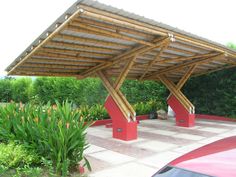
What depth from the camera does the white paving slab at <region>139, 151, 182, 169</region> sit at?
6527 mm

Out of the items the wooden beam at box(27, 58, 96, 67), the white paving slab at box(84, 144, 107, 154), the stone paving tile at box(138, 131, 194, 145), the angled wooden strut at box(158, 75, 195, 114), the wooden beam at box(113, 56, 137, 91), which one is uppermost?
the wooden beam at box(27, 58, 96, 67)

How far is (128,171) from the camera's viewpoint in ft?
19.5

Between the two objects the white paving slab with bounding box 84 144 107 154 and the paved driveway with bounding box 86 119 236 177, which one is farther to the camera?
the white paving slab with bounding box 84 144 107 154

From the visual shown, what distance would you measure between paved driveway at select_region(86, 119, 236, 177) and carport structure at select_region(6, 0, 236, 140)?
2.48 ft

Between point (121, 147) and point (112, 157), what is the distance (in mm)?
1180

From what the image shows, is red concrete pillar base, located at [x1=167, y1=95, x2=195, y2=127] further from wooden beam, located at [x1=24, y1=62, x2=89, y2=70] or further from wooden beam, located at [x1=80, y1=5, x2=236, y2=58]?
wooden beam, located at [x1=24, y1=62, x2=89, y2=70]

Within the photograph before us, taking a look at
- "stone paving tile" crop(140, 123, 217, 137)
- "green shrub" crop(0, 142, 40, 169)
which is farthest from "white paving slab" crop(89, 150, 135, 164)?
"stone paving tile" crop(140, 123, 217, 137)

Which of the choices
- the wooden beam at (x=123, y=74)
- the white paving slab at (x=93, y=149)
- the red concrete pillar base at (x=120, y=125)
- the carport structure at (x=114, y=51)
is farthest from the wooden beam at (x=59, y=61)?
the white paving slab at (x=93, y=149)

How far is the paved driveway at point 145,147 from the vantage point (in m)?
6.17

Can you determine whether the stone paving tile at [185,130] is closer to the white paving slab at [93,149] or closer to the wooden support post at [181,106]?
the wooden support post at [181,106]

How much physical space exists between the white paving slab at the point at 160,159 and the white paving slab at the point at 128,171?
1.04 ft

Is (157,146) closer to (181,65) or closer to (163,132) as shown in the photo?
(163,132)

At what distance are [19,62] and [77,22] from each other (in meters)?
3.53

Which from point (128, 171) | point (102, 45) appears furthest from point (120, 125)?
point (128, 171)
